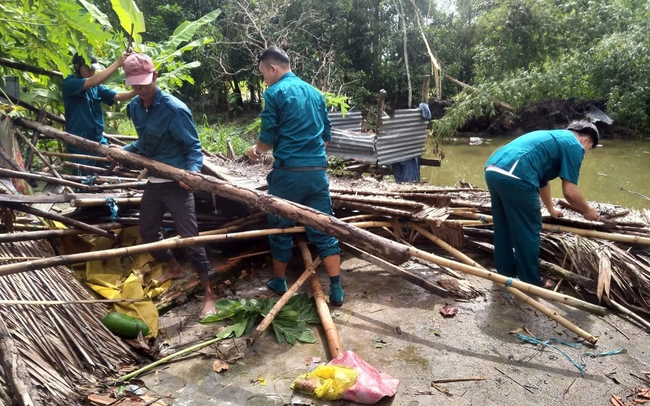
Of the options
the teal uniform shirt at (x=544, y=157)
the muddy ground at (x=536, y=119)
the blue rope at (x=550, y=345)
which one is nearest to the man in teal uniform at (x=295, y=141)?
the blue rope at (x=550, y=345)

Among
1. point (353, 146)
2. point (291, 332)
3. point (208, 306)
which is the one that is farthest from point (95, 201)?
point (353, 146)

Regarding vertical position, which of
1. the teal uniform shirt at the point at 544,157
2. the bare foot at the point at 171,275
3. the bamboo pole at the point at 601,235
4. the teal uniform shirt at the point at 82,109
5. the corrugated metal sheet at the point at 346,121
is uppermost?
the teal uniform shirt at the point at 82,109

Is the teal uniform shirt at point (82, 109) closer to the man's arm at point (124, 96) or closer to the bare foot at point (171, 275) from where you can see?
the man's arm at point (124, 96)

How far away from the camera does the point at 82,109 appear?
14.7ft

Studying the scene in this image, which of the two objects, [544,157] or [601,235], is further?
[601,235]

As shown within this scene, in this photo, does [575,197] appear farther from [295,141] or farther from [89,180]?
[89,180]

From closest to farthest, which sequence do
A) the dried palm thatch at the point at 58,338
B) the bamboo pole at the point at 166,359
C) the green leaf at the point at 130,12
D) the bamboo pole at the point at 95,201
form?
the dried palm thatch at the point at 58,338, the bamboo pole at the point at 166,359, the bamboo pole at the point at 95,201, the green leaf at the point at 130,12

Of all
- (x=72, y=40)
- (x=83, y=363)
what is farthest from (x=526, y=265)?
(x=72, y=40)

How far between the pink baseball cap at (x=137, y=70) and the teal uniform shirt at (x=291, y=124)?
866 millimetres

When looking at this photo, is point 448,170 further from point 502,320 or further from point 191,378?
point 191,378

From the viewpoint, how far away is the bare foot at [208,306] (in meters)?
3.27

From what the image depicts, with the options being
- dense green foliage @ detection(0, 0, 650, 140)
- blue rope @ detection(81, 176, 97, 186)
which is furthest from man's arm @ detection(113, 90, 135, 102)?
dense green foliage @ detection(0, 0, 650, 140)

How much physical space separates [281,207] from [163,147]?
1306 millimetres

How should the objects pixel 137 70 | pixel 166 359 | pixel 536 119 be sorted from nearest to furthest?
pixel 166 359 → pixel 137 70 → pixel 536 119
